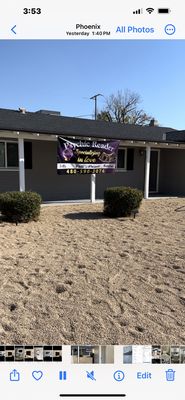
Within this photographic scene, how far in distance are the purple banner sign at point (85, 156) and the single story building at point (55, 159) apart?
287mm

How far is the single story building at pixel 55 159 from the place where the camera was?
10869 millimetres

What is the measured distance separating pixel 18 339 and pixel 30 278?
143cm

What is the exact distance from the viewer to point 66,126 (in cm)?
1370

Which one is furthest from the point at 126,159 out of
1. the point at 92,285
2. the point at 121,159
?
the point at 92,285

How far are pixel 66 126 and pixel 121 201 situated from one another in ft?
20.9

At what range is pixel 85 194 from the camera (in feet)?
42.8

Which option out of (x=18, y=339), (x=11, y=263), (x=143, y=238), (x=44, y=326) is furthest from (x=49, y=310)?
(x=143, y=238)
